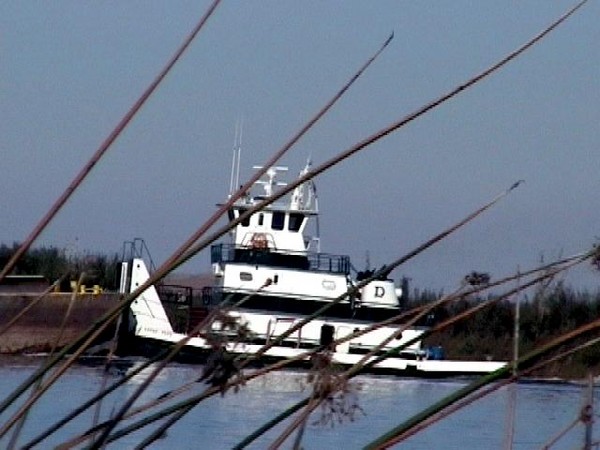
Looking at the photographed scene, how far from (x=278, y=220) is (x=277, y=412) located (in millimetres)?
16521

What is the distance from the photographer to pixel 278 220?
29.7 meters

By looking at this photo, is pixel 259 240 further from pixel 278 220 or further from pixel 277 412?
pixel 277 412

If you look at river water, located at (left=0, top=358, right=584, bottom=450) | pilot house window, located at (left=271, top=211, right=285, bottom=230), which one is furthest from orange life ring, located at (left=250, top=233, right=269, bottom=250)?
river water, located at (left=0, top=358, right=584, bottom=450)

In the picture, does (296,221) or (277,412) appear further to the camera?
(296,221)

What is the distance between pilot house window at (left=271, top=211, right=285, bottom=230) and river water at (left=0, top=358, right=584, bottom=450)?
29.4ft

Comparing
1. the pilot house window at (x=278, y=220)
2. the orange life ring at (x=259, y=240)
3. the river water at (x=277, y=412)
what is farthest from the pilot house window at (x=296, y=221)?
the river water at (x=277, y=412)

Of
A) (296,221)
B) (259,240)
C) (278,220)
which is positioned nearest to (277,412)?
(259,240)

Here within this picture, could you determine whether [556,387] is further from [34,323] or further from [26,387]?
[26,387]

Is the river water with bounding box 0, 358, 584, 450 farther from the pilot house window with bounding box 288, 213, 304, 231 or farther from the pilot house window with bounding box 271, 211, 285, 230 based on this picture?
the pilot house window with bounding box 271, 211, 285, 230

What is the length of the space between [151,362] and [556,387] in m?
24.1

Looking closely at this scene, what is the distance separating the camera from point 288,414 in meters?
2.06

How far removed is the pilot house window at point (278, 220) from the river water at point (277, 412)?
896cm

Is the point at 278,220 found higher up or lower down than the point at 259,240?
higher up

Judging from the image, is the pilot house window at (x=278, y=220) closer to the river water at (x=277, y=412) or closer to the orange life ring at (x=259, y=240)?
the orange life ring at (x=259, y=240)
